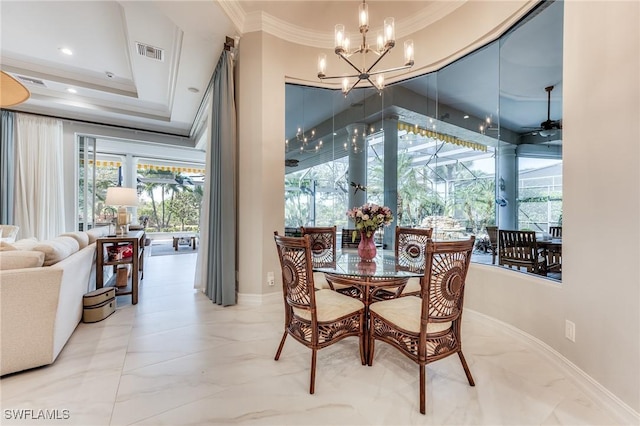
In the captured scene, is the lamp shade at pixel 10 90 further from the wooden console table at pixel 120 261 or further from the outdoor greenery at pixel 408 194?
the outdoor greenery at pixel 408 194

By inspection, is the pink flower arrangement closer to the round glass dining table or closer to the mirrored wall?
the round glass dining table

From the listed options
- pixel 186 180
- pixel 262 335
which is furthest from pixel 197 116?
pixel 262 335

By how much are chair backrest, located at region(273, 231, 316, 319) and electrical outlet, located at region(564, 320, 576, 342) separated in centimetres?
180

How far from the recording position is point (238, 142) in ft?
11.2

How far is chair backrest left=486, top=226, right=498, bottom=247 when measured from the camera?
3146 millimetres

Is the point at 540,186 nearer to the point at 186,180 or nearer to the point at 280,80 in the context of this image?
the point at 280,80

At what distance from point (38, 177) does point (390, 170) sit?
261 inches

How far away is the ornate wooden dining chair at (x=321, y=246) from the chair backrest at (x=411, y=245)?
2.19 feet

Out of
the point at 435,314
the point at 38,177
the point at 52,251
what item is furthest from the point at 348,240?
the point at 38,177

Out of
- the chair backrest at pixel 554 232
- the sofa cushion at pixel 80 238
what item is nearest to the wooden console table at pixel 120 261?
the sofa cushion at pixel 80 238

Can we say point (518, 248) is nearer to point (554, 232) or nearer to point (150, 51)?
point (554, 232)

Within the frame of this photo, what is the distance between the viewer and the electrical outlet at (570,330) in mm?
1878

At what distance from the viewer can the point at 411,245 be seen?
2.79m

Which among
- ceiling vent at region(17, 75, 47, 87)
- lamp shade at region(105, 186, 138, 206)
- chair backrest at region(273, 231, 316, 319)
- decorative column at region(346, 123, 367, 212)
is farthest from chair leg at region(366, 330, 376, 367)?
ceiling vent at region(17, 75, 47, 87)
